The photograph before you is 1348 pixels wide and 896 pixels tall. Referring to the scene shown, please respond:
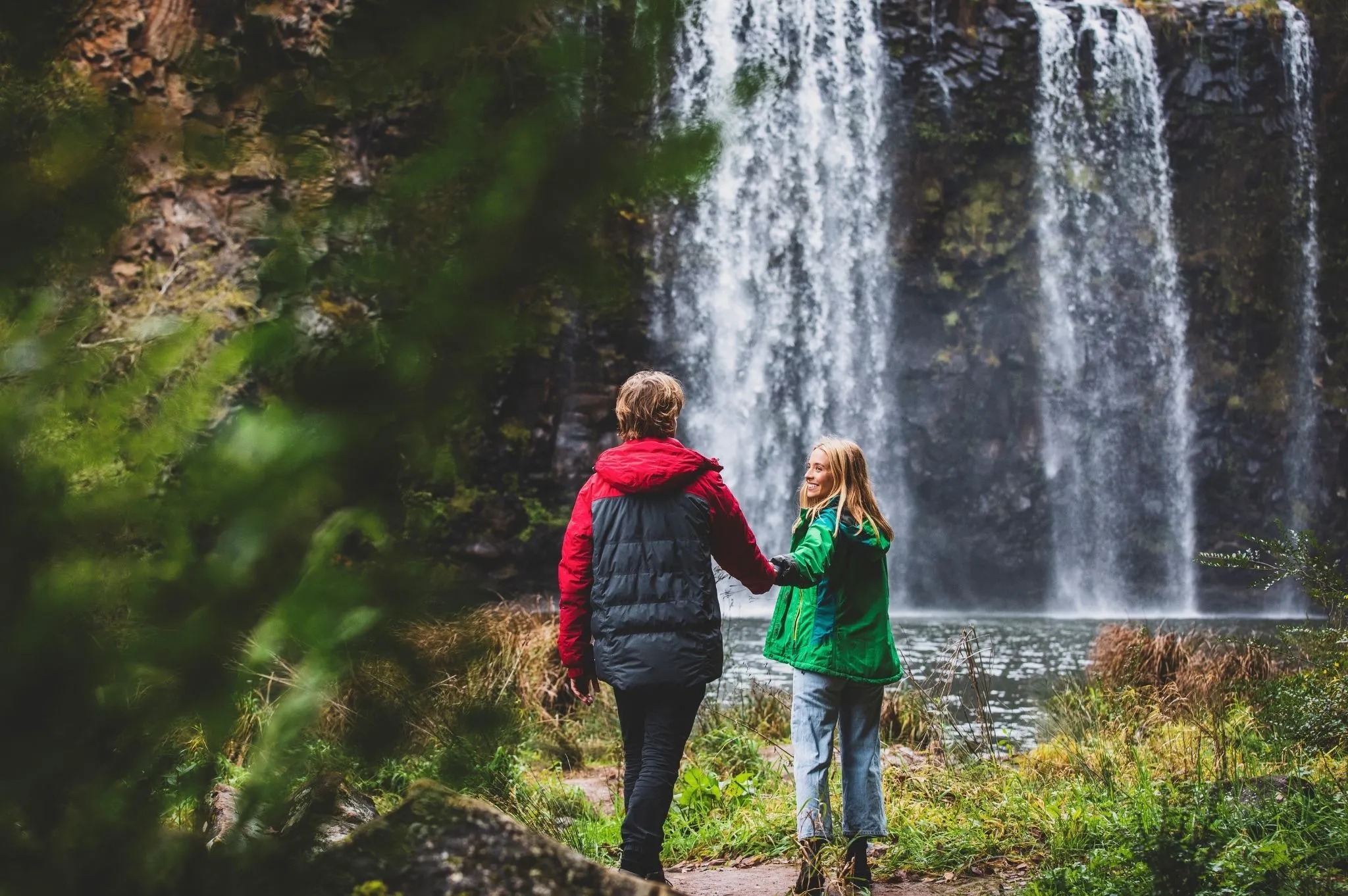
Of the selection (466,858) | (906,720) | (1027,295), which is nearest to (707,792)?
(906,720)

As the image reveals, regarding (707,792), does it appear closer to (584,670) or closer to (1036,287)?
(584,670)

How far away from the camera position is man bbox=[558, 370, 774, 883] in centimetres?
337

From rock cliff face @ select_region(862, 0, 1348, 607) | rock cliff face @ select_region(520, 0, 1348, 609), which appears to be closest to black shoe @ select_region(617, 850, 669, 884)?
rock cliff face @ select_region(520, 0, 1348, 609)

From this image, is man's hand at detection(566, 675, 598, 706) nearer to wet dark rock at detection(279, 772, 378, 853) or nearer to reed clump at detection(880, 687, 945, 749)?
wet dark rock at detection(279, 772, 378, 853)

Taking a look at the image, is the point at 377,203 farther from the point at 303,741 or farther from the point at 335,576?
the point at 303,741

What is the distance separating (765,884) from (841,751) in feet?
1.90

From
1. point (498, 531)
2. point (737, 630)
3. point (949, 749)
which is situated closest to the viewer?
point (949, 749)

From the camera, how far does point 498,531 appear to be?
53.2 ft

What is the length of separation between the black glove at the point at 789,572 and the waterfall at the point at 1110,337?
718 inches

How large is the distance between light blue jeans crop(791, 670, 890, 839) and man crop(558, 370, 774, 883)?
44cm

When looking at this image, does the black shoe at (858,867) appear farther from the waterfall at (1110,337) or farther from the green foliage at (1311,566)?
the waterfall at (1110,337)

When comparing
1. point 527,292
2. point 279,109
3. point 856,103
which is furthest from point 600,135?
point 856,103

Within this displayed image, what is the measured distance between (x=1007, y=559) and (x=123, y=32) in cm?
2012

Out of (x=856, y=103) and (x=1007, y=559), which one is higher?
(x=856, y=103)
